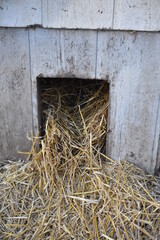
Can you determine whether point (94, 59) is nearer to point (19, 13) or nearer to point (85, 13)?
point (85, 13)

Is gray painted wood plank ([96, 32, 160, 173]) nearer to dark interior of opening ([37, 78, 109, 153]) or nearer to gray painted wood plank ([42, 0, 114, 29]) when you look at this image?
gray painted wood plank ([42, 0, 114, 29])

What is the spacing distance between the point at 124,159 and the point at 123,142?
0.13 meters

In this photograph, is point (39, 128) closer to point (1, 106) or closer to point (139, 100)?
point (1, 106)

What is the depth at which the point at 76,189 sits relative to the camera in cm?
196

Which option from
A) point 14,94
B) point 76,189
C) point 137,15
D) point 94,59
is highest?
point 137,15

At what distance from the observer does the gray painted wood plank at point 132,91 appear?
6.04 feet

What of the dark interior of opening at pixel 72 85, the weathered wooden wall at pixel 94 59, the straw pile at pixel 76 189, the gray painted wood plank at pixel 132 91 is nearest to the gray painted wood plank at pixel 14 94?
the weathered wooden wall at pixel 94 59

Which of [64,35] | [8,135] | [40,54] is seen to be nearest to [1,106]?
[8,135]

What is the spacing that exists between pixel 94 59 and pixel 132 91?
30 cm

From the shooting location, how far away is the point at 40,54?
1922 millimetres

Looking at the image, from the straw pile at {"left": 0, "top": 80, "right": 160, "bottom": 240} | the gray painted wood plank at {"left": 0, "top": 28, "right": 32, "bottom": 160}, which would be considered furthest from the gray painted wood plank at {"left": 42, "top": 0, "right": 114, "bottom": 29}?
the straw pile at {"left": 0, "top": 80, "right": 160, "bottom": 240}

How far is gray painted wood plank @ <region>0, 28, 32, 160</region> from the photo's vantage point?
6.29 feet

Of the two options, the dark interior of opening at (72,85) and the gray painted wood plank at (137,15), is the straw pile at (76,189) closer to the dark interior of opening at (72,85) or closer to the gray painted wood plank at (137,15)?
the dark interior of opening at (72,85)

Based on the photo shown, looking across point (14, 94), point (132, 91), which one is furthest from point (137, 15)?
point (14, 94)
